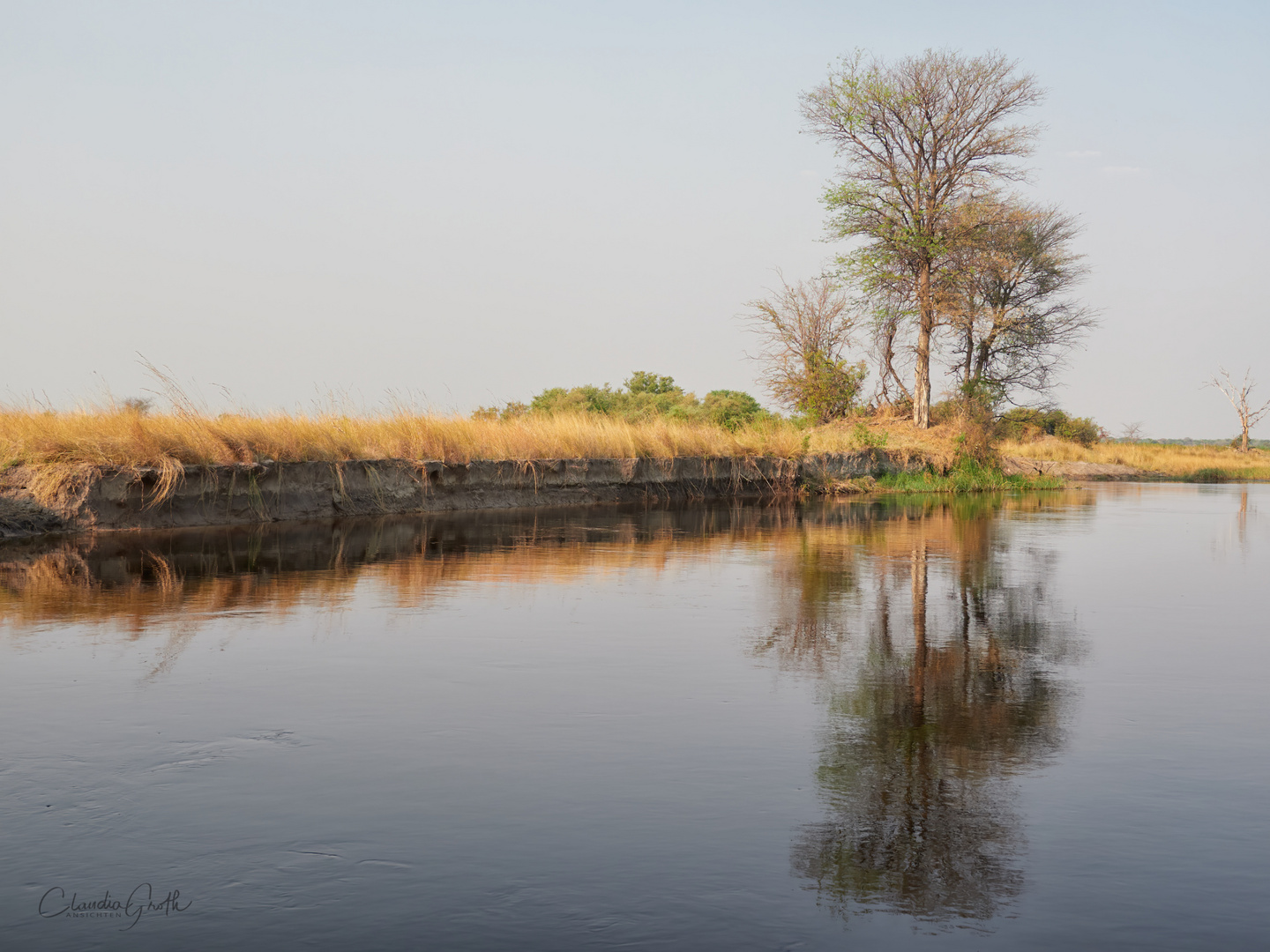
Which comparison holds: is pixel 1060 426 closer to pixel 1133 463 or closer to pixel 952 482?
pixel 1133 463

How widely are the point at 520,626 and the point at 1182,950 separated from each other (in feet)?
15.7

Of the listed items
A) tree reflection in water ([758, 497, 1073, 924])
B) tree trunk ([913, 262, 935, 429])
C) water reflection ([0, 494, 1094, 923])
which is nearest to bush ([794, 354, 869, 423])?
tree trunk ([913, 262, 935, 429])

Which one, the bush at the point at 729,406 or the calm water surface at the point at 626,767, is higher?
the bush at the point at 729,406

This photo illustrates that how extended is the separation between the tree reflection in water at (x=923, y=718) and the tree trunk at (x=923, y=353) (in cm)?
2235

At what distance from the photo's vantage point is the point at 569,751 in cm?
411

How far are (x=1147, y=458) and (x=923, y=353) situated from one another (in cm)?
1966

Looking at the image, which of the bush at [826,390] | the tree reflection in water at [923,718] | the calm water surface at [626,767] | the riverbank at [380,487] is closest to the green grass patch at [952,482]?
the riverbank at [380,487]

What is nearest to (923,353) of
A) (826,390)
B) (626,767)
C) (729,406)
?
(826,390)

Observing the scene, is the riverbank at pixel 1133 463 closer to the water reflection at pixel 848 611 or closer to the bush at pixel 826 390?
the bush at pixel 826 390

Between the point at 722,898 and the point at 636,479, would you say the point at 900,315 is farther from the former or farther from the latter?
the point at 722,898

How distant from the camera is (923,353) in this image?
106ft

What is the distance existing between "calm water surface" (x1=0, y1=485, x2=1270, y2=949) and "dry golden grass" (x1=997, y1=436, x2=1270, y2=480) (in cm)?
3427

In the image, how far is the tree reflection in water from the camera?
121 inches

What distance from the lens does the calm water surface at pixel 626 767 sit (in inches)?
111
